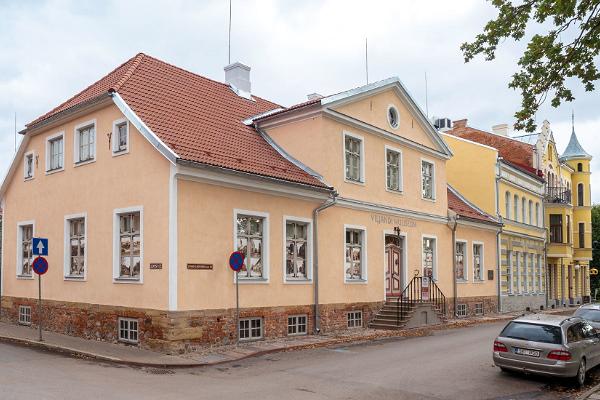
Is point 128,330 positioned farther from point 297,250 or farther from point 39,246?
point 297,250

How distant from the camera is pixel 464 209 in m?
28.8

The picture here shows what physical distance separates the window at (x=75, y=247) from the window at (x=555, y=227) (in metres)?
31.1

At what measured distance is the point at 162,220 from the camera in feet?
48.3

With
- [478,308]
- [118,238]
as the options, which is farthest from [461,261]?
[118,238]

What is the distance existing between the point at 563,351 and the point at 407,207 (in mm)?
12291

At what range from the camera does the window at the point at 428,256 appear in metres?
24.4

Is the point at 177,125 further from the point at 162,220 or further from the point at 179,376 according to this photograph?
the point at 179,376

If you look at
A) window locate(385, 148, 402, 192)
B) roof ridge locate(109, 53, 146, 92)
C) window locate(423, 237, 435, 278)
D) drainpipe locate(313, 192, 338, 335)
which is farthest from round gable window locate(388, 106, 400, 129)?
roof ridge locate(109, 53, 146, 92)

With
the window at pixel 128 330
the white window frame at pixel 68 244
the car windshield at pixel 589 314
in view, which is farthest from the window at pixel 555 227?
the window at pixel 128 330

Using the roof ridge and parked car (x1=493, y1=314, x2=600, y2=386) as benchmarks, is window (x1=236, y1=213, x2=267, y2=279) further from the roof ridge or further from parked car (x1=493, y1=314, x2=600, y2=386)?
parked car (x1=493, y1=314, x2=600, y2=386)

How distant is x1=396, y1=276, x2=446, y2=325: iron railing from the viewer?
2107cm

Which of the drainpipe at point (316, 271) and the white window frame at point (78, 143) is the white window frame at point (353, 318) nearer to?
the drainpipe at point (316, 271)

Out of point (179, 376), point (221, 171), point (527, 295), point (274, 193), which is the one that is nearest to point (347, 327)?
point (274, 193)

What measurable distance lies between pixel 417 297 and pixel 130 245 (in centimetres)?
1155
